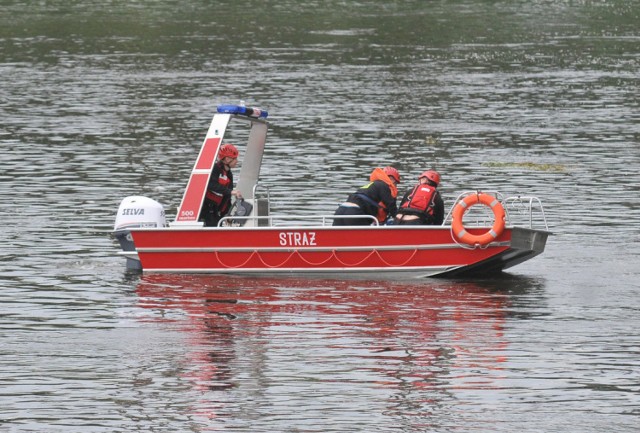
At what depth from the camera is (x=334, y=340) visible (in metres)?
19.1

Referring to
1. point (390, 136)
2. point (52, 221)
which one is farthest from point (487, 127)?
point (52, 221)

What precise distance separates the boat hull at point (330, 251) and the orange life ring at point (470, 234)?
151 mm

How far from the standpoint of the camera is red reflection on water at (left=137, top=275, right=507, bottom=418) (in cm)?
1756

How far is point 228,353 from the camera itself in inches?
729

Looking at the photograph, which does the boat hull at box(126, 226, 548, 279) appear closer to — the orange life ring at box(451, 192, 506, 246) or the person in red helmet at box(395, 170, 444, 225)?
the orange life ring at box(451, 192, 506, 246)

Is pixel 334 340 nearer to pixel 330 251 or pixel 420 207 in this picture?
pixel 330 251

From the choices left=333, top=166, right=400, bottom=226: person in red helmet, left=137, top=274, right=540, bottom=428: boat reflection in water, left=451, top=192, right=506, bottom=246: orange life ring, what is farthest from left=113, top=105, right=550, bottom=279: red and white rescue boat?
left=333, top=166, right=400, bottom=226: person in red helmet

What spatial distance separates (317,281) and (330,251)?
57cm

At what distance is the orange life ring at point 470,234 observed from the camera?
2217 cm

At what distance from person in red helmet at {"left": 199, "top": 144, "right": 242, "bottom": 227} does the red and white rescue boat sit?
0.38 meters

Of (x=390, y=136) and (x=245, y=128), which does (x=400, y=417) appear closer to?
(x=390, y=136)

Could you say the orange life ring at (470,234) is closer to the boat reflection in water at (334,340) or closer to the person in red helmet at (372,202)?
the boat reflection in water at (334,340)

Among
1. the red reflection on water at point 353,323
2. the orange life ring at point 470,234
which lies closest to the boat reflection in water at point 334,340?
the red reflection on water at point 353,323

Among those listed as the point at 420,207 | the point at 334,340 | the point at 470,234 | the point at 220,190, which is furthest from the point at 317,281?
the point at 334,340
